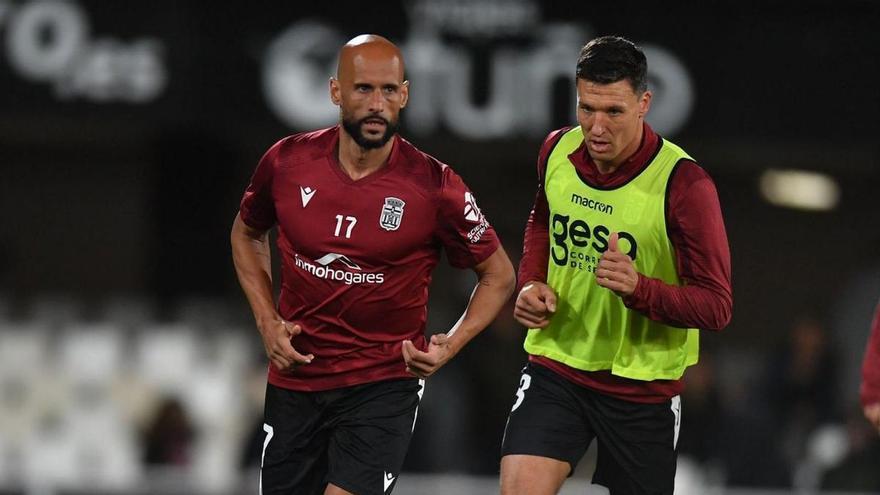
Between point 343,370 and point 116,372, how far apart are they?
21.0 ft

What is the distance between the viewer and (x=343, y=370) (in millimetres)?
5312

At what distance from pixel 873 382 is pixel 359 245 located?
1.96m

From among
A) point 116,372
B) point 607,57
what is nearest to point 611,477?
point 607,57

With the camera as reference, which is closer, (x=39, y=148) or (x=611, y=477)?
(x=611, y=477)

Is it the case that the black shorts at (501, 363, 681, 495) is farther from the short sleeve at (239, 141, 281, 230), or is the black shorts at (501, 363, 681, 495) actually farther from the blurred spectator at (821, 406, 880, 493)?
the blurred spectator at (821, 406, 880, 493)

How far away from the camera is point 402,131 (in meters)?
9.61

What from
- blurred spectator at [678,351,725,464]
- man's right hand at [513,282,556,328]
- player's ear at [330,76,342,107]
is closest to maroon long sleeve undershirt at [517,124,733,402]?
man's right hand at [513,282,556,328]

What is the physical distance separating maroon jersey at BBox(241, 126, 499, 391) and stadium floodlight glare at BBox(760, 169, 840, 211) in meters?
7.75

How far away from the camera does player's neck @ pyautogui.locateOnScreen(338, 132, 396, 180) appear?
207 inches

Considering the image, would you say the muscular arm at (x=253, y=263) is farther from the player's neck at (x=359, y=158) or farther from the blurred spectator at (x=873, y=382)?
the blurred spectator at (x=873, y=382)

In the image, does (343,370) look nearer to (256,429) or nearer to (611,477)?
(611,477)

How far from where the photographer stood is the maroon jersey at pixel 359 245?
5.24 meters

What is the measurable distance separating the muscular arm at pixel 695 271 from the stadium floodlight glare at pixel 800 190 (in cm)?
776

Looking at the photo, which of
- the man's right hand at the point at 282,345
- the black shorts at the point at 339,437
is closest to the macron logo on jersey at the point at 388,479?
the black shorts at the point at 339,437
